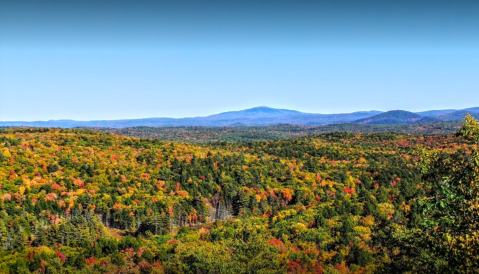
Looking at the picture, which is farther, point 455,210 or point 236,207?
point 236,207

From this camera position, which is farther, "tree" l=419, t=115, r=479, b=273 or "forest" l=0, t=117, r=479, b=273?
"forest" l=0, t=117, r=479, b=273

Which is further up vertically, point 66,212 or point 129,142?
point 129,142

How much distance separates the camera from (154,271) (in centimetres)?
3931

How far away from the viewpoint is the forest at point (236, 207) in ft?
46.9

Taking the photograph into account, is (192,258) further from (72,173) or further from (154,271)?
(72,173)

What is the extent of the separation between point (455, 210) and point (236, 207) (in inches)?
3396

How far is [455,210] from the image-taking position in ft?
42.7

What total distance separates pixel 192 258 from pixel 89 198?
47.5 m

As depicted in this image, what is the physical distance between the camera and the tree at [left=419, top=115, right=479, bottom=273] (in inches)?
473

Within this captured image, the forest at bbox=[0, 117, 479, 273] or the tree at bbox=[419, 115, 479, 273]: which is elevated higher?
the tree at bbox=[419, 115, 479, 273]

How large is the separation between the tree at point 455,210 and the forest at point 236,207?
0.05m

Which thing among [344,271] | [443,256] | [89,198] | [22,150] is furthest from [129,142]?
[443,256]

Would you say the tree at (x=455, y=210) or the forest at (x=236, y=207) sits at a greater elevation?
the tree at (x=455, y=210)

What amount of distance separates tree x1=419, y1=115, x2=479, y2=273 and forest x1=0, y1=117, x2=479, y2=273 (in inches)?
2.1
